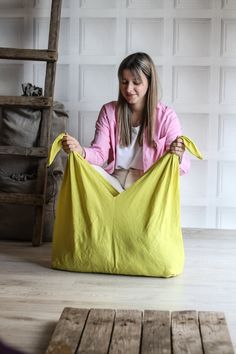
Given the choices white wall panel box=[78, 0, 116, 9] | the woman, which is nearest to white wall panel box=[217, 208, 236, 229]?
the woman

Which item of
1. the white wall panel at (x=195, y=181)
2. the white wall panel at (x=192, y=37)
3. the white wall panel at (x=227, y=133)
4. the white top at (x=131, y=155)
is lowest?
the white wall panel at (x=195, y=181)

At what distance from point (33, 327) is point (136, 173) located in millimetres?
1278

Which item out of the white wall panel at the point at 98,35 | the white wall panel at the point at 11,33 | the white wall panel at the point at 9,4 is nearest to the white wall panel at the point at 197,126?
the white wall panel at the point at 98,35

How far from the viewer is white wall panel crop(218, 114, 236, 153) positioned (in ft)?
12.5

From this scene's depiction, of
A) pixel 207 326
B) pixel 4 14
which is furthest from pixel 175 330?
pixel 4 14

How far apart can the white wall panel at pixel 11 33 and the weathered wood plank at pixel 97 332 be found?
7.15 ft

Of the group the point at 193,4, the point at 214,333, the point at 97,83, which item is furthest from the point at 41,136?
the point at 214,333

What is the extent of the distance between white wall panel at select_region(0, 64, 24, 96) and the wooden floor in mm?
1115

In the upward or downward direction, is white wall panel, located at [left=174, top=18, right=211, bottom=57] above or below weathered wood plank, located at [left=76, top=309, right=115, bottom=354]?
above

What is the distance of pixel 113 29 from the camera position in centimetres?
380

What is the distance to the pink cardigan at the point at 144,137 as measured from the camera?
10.1ft

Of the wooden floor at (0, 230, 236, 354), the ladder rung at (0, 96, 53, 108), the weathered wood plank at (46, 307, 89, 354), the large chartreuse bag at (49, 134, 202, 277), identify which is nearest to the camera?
the weathered wood plank at (46, 307, 89, 354)

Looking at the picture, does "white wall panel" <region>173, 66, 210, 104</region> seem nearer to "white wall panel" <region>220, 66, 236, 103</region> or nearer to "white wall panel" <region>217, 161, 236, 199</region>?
"white wall panel" <region>220, 66, 236, 103</region>

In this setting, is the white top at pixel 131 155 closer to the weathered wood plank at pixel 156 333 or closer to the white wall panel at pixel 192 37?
the white wall panel at pixel 192 37
